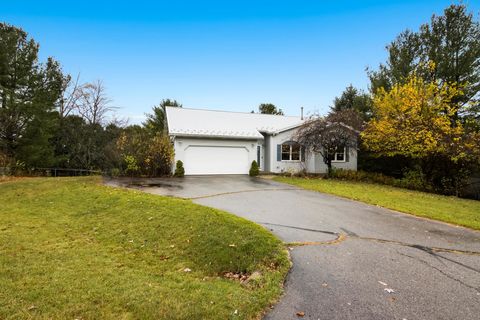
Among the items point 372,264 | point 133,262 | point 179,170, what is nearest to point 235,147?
point 179,170

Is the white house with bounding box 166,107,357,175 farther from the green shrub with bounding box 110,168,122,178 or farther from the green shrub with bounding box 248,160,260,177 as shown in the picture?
the green shrub with bounding box 110,168,122,178

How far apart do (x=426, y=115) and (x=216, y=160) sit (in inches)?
511

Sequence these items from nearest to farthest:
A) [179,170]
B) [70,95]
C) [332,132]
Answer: [179,170] → [332,132] → [70,95]

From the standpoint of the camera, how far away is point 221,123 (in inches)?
795

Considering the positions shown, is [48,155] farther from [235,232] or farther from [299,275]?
[299,275]

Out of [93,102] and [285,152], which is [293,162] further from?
[93,102]

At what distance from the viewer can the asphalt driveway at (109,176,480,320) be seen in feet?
10.4

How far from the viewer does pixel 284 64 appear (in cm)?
2064

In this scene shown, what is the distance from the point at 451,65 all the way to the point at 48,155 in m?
29.3

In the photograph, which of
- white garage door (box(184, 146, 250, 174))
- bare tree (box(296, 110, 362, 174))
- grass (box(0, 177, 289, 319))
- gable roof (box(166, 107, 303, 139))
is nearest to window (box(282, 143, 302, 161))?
gable roof (box(166, 107, 303, 139))

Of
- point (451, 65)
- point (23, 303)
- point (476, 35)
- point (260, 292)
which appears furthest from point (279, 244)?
point (476, 35)

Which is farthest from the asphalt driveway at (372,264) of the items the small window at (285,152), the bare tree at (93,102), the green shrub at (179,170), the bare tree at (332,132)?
the bare tree at (93,102)

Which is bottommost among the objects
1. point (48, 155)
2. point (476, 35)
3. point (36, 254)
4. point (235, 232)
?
point (36, 254)

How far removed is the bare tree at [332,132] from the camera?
17156 millimetres
